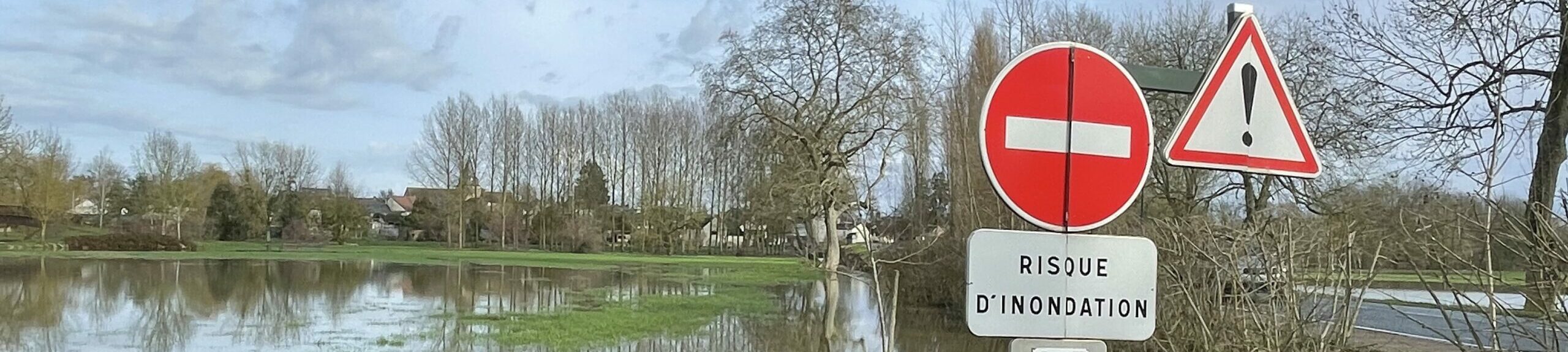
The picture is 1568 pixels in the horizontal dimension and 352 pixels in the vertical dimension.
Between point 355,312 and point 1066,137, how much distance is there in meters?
20.8

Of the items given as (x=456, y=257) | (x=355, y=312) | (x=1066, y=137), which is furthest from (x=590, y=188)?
(x=1066, y=137)

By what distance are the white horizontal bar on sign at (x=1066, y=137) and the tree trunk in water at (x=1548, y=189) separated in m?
1.96

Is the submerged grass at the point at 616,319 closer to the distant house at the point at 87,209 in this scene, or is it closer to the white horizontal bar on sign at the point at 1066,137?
the white horizontal bar on sign at the point at 1066,137

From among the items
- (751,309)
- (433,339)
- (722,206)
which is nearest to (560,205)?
(722,206)

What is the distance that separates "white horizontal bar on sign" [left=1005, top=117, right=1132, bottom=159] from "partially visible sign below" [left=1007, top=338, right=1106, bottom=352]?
50cm

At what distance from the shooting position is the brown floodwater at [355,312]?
53.8 ft

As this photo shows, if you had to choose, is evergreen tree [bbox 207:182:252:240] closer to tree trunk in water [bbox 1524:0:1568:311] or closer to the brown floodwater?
→ the brown floodwater

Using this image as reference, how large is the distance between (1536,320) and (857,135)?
29928 millimetres

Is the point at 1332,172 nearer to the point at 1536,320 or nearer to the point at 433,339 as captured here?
the point at 433,339

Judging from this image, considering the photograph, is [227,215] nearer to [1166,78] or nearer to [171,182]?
[171,182]

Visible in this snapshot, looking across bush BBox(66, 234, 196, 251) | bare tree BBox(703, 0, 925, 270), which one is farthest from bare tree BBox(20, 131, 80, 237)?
bare tree BBox(703, 0, 925, 270)

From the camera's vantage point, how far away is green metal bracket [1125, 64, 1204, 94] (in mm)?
3268

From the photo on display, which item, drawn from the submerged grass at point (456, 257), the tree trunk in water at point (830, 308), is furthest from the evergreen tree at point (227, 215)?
the tree trunk in water at point (830, 308)

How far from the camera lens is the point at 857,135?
34219 mm
